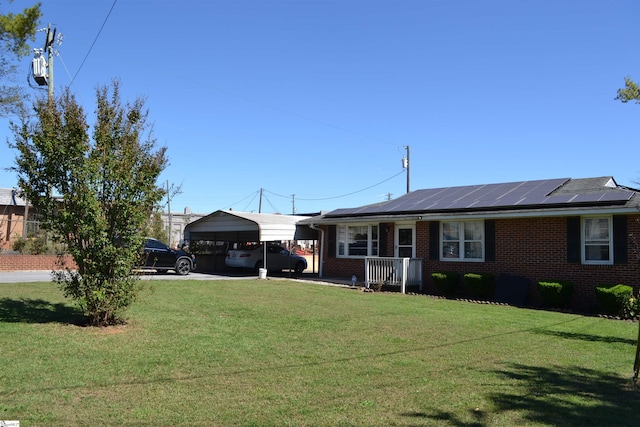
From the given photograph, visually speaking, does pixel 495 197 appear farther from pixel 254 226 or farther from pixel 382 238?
pixel 254 226

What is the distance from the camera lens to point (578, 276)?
565 inches

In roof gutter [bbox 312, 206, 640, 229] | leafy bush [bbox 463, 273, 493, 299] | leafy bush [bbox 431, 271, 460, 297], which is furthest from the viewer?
leafy bush [bbox 431, 271, 460, 297]

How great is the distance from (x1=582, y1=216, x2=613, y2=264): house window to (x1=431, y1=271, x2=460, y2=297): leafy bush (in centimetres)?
382

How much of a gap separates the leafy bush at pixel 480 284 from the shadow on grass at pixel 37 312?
11.1 metres

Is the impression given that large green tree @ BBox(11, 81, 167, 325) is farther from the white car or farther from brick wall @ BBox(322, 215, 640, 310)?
the white car

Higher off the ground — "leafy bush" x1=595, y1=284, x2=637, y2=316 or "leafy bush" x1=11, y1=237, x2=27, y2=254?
"leafy bush" x1=11, y1=237, x2=27, y2=254

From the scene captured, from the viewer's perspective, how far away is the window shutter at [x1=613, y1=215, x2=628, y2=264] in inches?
533

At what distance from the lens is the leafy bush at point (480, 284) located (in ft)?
50.9

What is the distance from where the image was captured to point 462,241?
17.2m

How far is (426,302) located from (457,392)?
8.93 meters

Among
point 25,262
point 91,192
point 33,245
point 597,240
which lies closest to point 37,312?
point 91,192

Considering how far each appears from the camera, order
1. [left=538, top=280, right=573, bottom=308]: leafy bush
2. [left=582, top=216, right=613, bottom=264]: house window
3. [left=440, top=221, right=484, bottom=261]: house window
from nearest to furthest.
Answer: [left=538, top=280, right=573, bottom=308]: leafy bush < [left=582, top=216, right=613, bottom=264]: house window < [left=440, top=221, right=484, bottom=261]: house window

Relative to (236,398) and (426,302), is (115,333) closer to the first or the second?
(236,398)

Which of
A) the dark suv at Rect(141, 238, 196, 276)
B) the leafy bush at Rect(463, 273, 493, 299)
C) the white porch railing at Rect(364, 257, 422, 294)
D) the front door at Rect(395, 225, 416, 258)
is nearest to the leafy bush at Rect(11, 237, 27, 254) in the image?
the dark suv at Rect(141, 238, 196, 276)
